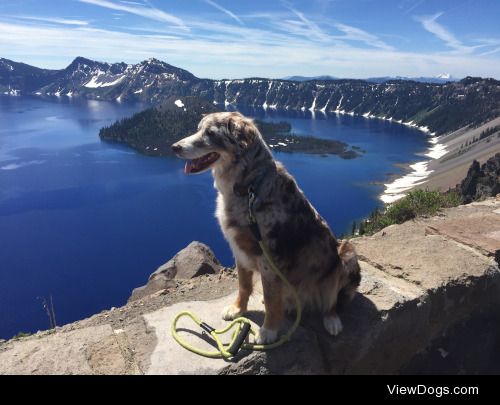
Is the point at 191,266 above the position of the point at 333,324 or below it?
below

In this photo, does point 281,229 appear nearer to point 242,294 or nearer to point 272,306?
point 272,306

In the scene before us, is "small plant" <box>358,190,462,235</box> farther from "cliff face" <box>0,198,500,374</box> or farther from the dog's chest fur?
the dog's chest fur

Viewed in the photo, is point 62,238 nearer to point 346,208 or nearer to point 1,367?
point 346,208

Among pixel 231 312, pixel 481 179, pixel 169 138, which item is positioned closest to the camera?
pixel 231 312

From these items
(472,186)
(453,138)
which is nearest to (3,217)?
(472,186)

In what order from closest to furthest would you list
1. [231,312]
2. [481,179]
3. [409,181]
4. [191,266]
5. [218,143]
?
[218,143] → [231,312] → [191,266] → [481,179] → [409,181]

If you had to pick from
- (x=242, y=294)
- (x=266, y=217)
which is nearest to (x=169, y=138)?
(x=242, y=294)
